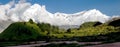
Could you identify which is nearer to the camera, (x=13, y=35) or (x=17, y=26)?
(x=13, y=35)

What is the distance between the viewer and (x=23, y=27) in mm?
189625

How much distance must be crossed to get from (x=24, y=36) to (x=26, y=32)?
509cm

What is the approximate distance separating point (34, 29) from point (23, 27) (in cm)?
636

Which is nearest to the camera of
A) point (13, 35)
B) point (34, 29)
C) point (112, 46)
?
point (112, 46)

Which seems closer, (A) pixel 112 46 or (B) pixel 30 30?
(A) pixel 112 46

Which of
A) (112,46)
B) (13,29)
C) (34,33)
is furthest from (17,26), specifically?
(112,46)

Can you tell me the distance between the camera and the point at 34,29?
190875 millimetres

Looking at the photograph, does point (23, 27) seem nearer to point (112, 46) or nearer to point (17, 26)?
point (17, 26)

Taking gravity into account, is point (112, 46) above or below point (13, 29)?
below

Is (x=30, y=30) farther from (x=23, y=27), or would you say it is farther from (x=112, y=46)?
(x=112, y=46)

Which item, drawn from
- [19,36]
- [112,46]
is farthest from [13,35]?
[112,46]

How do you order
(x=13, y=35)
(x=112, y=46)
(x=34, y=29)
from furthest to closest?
(x=34, y=29), (x=13, y=35), (x=112, y=46)

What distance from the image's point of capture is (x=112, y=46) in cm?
2602

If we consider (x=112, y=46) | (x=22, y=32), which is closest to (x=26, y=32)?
(x=22, y=32)
